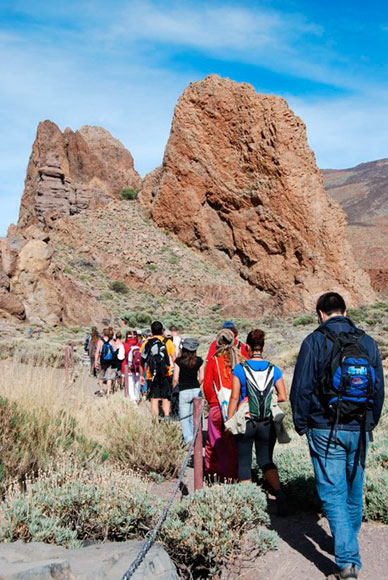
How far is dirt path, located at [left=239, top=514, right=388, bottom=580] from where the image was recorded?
417cm

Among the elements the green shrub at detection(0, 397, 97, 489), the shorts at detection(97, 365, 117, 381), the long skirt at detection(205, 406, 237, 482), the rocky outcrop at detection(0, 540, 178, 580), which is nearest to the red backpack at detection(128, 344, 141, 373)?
the shorts at detection(97, 365, 117, 381)

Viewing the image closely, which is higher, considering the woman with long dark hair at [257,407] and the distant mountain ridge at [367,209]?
the distant mountain ridge at [367,209]

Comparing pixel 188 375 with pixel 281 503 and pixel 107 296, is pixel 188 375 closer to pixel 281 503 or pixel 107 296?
pixel 281 503

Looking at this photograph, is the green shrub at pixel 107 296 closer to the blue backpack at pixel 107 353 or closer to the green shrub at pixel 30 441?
the blue backpack at pixel 107 353

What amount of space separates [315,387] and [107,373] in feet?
28.8

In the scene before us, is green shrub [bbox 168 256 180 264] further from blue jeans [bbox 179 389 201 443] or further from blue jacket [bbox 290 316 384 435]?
blue jacket [bbox 290 316 384 435]

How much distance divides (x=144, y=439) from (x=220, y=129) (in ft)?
123

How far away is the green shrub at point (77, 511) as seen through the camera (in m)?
3.79

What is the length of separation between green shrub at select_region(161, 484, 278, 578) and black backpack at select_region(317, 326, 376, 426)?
1.07 m

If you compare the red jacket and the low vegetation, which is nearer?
the low vegetation

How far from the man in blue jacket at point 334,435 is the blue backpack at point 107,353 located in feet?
28.6

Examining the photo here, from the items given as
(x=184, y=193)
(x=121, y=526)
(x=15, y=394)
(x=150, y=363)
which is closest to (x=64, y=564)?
(x=121, y=526)

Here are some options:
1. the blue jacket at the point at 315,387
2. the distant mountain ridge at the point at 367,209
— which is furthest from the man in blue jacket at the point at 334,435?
the distant mountain ridge at the point at 367,209

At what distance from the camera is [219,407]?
5969 millimetres
